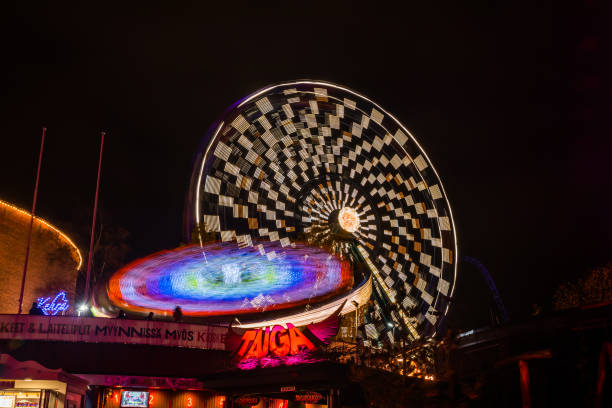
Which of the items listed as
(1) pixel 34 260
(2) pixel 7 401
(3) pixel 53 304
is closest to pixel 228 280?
(2) pixel 7 401

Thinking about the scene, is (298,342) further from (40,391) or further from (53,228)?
(53,228)

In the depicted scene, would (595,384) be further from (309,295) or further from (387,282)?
(387,282)

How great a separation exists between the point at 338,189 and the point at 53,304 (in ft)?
56.3

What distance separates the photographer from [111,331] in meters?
18.4

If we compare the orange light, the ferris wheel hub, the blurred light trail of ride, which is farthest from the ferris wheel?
the orange light

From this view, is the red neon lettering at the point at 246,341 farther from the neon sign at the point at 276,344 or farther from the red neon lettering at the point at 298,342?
the red neon lettering at the point at 298,342

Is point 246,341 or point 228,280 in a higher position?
point 228,280

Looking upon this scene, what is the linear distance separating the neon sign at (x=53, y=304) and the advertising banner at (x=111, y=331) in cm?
1545

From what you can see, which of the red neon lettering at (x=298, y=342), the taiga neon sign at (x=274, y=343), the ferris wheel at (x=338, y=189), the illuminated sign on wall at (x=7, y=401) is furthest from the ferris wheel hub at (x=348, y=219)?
the illuminated sign on wall at (x=7, y=401)

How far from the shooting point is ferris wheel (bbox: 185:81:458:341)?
25.6 meters

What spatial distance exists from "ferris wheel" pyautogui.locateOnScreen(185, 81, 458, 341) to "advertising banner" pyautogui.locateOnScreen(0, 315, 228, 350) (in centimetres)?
616

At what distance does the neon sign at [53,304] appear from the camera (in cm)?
3281

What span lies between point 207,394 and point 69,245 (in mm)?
27079

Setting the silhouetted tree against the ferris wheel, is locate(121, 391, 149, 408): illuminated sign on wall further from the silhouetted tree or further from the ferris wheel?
the silhouetted tree
